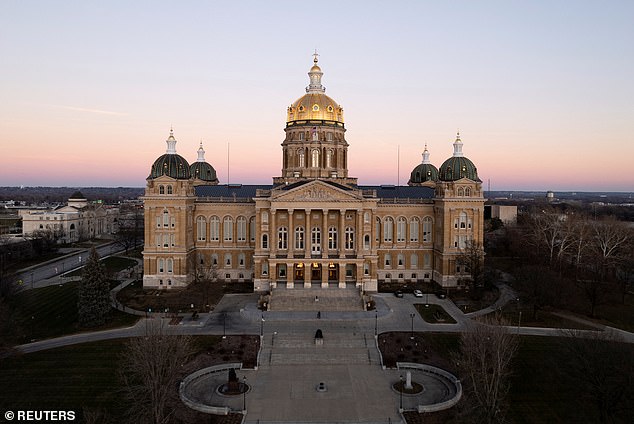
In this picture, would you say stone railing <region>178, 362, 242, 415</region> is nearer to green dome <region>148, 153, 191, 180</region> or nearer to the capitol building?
the capitol building

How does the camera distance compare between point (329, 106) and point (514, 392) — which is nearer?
point (514, 392)

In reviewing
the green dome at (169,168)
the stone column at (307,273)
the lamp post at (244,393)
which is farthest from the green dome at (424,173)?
the lamp post at (244,393)

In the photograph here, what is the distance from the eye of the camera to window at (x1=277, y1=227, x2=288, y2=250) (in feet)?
230

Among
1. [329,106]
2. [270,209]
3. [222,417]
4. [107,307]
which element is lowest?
[222,417]

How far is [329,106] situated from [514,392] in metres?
55.4

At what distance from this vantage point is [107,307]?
56.1 m

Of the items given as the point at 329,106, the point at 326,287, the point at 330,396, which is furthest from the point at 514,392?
the point at 329,106

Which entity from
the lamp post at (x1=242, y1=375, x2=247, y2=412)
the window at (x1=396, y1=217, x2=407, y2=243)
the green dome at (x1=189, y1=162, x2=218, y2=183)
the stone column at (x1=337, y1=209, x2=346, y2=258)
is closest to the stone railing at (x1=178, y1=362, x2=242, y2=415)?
the lamp post at (x1=242, y1=375, x2=247, y2=412)

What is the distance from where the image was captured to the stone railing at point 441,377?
35688mm

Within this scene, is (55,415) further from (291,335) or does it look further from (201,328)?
(291,335)

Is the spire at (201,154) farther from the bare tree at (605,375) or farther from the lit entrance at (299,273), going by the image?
the bare tree at (605,375)

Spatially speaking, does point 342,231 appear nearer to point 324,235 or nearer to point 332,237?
A: point 332,237

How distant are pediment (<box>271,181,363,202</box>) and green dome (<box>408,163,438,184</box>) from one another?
28304 mm

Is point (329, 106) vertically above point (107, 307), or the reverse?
point (329, 106)
